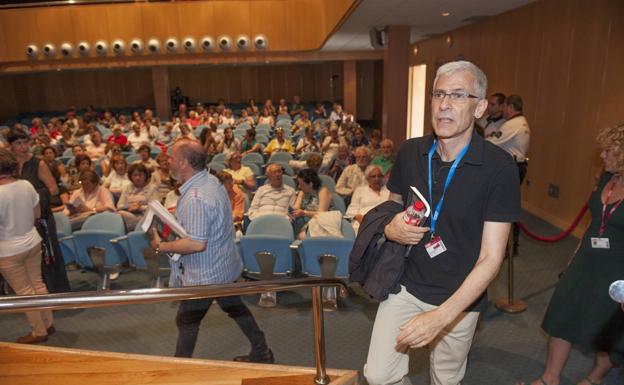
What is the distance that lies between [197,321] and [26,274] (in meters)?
1.51

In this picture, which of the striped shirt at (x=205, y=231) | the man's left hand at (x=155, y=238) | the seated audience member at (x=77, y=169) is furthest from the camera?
the seated audience member at (x=77, y=169)

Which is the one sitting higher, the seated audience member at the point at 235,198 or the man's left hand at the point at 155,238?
the man's left hand at the point at 155,238

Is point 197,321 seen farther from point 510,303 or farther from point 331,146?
point 331,146

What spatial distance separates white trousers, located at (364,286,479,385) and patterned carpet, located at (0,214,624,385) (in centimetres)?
129

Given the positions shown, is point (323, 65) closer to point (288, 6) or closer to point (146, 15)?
point (288, 6)

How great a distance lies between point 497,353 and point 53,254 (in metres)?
3.78

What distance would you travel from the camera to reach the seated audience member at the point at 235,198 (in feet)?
15.7

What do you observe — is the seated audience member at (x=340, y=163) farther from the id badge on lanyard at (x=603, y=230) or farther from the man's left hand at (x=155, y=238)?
the id badge on lanyard at (x=603, y=230)

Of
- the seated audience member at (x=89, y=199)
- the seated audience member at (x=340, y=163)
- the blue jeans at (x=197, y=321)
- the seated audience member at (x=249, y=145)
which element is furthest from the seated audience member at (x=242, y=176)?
the blue jeans at (x=197, y=321)

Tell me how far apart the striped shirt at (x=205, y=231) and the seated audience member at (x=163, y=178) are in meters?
3.02

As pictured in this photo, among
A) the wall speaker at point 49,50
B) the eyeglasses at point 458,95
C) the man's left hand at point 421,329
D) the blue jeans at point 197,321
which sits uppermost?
the wall speaker at point 49,50

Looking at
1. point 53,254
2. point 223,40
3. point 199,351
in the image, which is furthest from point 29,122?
point 199,351

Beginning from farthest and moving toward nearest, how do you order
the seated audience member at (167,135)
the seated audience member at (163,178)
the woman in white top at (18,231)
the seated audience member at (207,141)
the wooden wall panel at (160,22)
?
the wooden wall panel at (160,22)
the seated audience member at (167,135)
the seated audience member at (207,141)
the seated audience member at (163,178)
the woman in white top at (18,231)

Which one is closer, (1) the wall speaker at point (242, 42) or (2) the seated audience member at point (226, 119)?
(1) the wall speaker at point (242, 42)
